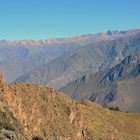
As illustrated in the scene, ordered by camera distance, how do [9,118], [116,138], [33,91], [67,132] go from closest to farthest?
1. [9,118]
2. [67,132]
3. [33,91]
4. [116,138]

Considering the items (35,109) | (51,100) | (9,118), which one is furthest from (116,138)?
(9,118)

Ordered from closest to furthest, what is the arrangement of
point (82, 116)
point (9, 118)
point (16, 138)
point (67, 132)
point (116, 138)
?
point (16, 138) < point (9, 118) < point (67, 132) < point (82, 116) < point (116, 138)

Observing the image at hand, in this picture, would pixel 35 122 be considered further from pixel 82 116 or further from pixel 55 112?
pixel 82 116

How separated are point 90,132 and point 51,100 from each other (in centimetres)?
1589

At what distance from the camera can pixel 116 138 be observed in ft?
530

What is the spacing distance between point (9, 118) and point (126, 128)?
164 metres

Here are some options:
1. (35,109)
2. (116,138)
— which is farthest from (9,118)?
(116,138)

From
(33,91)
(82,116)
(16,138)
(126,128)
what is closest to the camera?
(16,138)

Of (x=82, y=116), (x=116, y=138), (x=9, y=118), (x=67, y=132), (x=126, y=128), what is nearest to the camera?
(x=9, y=118)

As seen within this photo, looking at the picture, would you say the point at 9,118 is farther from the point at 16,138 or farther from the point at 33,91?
the point at 33,91

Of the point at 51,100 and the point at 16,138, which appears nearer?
the point at 16,138

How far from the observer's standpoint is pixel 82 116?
492ft

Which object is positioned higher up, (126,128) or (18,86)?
(18,86)

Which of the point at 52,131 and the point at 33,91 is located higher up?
the point at 33,91
